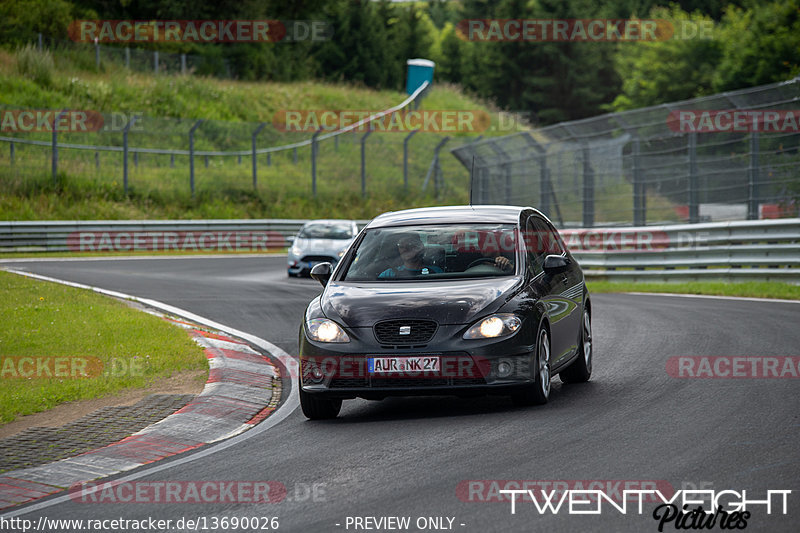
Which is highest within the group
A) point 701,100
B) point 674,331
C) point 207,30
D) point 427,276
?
point 207,30

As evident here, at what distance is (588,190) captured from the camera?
1002 inches

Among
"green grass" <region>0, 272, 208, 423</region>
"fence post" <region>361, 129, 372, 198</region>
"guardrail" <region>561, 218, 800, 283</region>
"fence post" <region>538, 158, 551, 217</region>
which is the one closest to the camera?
"green grass" <region>0, 272, 208, 423</region>

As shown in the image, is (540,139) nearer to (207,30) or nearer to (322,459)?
(322,459)

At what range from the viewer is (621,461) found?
6512mm

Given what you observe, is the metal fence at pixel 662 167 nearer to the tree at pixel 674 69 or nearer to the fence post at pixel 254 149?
the fence post at pixel 254 149

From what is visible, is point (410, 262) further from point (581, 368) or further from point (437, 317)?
point (581, 368)

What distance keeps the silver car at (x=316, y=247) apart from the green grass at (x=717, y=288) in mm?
6126

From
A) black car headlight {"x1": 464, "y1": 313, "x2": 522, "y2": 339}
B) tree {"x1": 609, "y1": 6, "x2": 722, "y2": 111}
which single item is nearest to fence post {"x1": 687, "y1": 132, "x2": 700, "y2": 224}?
black car headlight {"x1": 464, "y1": 313, "x2": 522, "y2": 339}

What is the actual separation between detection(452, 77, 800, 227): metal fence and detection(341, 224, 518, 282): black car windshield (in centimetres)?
945

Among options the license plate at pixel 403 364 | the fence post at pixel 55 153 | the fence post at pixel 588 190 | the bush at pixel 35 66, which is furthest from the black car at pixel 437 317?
the bush at pixel 35 66

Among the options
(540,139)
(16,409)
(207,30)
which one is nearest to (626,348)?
(16,409)

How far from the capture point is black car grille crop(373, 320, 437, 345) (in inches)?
320

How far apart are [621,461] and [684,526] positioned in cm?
128

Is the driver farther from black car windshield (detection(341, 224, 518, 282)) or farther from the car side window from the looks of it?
the car side window
